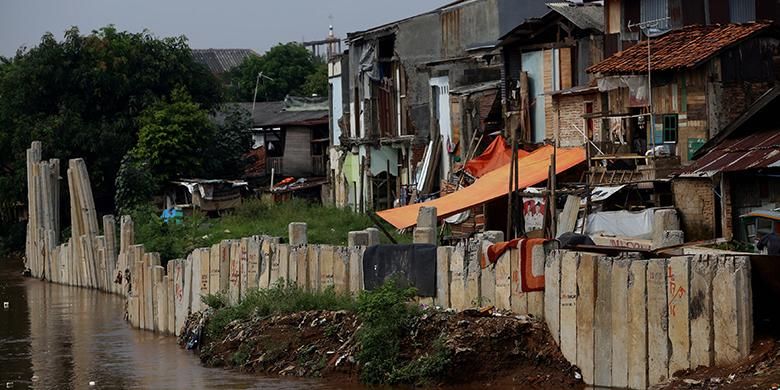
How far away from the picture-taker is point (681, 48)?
27.9 metres

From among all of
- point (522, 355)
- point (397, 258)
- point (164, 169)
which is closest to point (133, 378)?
point (397, 258)

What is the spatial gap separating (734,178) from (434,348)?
748cm

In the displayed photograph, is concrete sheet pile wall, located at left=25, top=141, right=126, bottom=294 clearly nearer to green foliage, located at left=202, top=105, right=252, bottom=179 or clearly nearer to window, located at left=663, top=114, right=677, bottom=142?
green foliage, located at left=202, top=105, right=252, bottom=179

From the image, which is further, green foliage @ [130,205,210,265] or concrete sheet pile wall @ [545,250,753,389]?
green foliage @ [130,205,210,265]

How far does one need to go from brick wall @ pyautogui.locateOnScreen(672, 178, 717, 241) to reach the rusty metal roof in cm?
28

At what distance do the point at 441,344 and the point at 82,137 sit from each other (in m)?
34.8

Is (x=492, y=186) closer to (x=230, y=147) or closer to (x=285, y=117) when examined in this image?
(x=230, y=147)

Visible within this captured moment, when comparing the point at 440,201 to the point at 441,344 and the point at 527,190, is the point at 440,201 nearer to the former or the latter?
the point at 527,190

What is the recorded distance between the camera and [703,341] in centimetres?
1636

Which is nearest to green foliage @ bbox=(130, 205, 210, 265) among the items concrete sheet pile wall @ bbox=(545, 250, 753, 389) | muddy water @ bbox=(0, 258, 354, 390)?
muddy water @ bbox=(0, 258, 354, 390)

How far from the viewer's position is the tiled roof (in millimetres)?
26969

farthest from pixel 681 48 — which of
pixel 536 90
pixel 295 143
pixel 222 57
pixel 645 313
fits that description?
pixel 222 57

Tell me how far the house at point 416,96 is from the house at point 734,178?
1237cm

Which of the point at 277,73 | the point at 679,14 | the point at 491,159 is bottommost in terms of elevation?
the point at 491,159
